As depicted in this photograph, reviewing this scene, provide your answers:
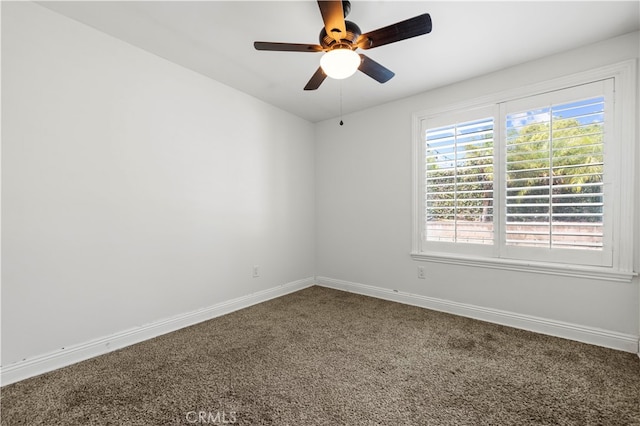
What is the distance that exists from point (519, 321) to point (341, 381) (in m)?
1.84

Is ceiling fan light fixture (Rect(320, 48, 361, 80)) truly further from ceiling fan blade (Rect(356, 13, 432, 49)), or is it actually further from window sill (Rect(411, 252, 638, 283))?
window sill (Rect(411, 252, 638, 283))

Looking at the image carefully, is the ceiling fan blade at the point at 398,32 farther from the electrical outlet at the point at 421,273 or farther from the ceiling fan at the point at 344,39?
the electrical outlet at the point at 421,273

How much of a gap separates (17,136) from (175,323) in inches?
69.5

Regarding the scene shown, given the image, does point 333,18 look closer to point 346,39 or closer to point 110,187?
point 346,39

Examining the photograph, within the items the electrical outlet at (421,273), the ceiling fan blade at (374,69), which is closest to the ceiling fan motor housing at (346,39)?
the ceiling fan blade at (374,69)

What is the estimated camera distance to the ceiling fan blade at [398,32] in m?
1.54

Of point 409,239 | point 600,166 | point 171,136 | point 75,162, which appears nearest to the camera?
point 75,162

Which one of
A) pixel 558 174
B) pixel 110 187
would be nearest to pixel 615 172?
pixel 558 174

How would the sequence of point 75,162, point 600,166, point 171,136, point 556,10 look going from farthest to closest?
point 171,136 → point 600,166 → point 75,162 → point 556,10

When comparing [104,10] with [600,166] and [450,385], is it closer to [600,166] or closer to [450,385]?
[450,385]

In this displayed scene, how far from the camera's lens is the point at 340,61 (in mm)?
1756

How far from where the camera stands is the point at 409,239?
329cm

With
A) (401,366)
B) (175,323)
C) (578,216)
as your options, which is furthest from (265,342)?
(578,216)

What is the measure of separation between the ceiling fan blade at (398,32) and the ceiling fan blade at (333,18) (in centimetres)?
14
